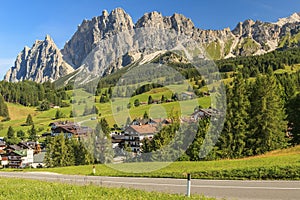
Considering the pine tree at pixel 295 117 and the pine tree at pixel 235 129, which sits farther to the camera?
the pine tree at pixel 295 117

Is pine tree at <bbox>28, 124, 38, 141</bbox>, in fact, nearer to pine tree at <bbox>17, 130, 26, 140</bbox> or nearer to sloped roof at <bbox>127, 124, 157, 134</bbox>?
pine tree at <bbox>17, 130, 26, 140</bbox>

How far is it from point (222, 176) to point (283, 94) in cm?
4664

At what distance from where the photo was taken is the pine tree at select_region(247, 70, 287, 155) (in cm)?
4872

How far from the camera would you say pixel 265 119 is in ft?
163

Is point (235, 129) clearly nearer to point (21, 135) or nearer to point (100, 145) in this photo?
point (100, 145)

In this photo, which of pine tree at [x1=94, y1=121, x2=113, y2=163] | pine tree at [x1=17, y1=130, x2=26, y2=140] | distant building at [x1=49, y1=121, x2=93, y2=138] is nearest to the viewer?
pine tree at [x1=94, y1=121, x2=113, y2=163]

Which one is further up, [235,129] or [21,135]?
[235,129]

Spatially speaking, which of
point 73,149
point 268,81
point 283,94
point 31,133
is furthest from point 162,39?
point 31,133

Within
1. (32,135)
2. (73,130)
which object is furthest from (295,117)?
(32,135)

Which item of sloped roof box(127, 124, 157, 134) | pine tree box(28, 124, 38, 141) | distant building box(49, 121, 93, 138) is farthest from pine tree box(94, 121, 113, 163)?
pine tree box(28, 124, 38, 141)

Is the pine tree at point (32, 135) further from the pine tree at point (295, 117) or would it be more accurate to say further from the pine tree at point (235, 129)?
the pine tree at point (295, 117)

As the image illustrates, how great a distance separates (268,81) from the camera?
52281mm

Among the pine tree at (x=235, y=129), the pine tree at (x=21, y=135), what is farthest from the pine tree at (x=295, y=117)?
the pine tree at (x=21, y=135)

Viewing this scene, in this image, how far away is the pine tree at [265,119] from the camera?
48.7 meters
